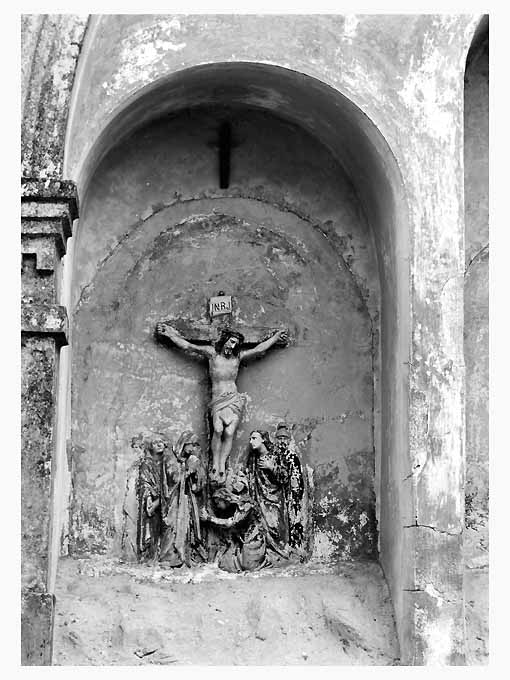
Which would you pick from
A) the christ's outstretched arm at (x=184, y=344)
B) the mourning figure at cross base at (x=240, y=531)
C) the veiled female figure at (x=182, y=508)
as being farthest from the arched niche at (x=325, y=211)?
the mourning figure at cross base at (x=240, y=531)

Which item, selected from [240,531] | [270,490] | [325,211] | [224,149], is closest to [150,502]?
[240,531]

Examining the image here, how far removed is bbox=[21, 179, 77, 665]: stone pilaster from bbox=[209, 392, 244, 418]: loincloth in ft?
4.90

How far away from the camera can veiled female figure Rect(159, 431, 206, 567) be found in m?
11.1

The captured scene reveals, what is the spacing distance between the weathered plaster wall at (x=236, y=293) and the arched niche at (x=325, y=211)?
2 cm

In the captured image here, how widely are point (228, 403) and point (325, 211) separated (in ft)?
5.13

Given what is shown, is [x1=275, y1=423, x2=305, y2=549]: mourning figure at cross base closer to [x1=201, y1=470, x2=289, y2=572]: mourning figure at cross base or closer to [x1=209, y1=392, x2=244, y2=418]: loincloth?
[x1=201, y1=470, x2=289, y2=572]: mourning figure at cross base

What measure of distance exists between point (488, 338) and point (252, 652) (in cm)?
Answer: 268

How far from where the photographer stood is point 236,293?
11.8 meters

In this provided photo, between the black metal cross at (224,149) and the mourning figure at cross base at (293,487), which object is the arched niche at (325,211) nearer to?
the black metal cross at (224,149)

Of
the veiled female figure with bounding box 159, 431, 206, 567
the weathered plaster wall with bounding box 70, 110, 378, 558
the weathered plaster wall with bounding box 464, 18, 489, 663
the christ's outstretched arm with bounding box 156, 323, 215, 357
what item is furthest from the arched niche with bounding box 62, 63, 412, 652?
the weathered plaster wall with bounding box 464, 18, 489, 663

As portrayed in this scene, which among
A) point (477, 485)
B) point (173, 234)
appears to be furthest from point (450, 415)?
point (173, 234)

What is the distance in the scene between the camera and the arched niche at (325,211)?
1095cm

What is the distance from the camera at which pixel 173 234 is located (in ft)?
38.7

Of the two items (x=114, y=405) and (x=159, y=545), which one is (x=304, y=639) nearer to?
(x=159, y=545)
